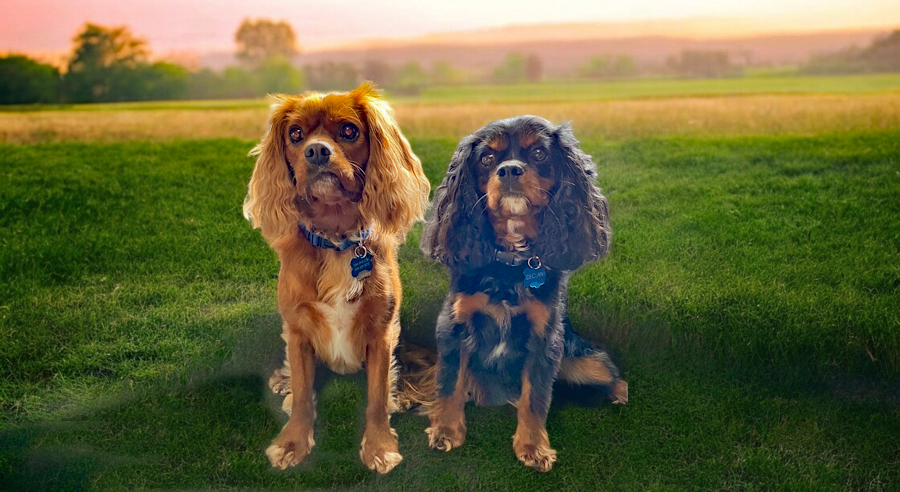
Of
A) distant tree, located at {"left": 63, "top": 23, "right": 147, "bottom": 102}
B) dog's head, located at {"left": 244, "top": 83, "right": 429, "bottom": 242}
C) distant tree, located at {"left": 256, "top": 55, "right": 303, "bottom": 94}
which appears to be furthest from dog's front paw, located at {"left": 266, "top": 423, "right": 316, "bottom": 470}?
distant tree, located at {"left": 63, "top": 23, "right": 147, "bottom": 102}

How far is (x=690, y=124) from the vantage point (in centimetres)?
693

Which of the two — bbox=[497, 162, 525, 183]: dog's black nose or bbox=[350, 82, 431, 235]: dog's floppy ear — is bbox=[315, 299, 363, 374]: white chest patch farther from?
bbox=[497, 162, 525, 183]: dog's black nose

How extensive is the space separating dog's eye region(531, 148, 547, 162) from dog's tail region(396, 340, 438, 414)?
110cm

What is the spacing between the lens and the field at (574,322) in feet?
11.2

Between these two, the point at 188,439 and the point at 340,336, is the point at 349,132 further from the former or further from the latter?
the point at 188,439

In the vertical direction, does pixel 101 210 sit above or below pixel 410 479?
above

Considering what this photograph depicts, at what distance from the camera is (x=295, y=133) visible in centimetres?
299

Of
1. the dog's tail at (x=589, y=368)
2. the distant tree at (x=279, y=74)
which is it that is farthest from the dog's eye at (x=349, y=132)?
the distant tree at (x=279, y=74)

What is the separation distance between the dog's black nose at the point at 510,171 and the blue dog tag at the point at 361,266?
661 millimetres

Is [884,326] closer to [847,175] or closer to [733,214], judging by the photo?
[733,214]

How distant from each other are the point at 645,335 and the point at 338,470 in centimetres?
170

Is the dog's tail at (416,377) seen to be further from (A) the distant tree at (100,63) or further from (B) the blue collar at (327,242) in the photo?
(A) the distant tree at (100,63)

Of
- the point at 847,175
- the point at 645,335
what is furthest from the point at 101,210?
the point at 847,175

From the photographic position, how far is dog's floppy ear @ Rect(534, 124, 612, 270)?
307 cm
